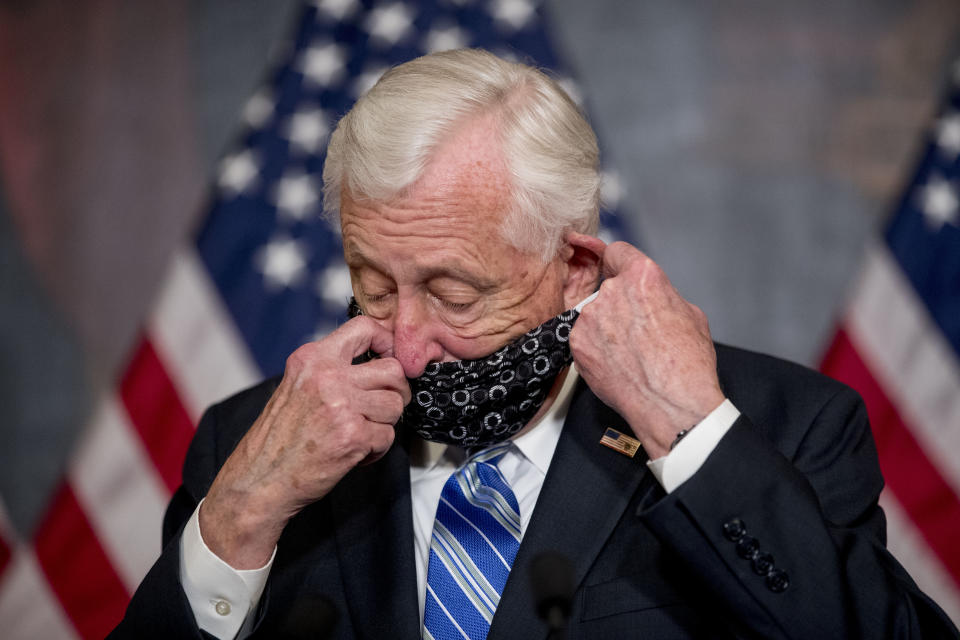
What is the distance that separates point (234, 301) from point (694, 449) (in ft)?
7.43

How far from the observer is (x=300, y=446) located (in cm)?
174

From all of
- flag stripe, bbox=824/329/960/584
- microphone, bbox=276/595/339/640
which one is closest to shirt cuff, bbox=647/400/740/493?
microphone, bbox=276/595/339/640

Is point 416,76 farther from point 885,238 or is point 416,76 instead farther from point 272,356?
point 885,238

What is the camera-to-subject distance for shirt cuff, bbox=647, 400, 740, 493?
1.60m

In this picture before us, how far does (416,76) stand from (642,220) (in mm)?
2019

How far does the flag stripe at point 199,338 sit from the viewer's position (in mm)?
3402

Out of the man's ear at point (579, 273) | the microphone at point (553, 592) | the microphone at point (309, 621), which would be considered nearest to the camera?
the microphone at point (553, 592)

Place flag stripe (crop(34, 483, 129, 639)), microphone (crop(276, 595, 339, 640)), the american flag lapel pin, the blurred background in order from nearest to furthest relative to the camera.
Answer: microphone (crop(276, 595, 339, 640)) < the american flag lapel pin < flag stripe (crop(34, 483, 129, 639)) < the blurred background

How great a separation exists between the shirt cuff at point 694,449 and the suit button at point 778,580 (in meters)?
0.21

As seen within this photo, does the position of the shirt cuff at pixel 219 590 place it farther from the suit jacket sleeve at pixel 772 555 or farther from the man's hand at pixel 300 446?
the suit jacket sleeve at pixel 772 555

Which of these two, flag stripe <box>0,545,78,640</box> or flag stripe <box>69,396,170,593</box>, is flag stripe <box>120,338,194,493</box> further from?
flag stripe <box>0,545,78,640</box>

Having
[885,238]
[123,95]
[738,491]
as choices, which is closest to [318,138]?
[123,95]

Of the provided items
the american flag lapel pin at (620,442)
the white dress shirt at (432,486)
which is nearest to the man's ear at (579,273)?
the white dress shirt at (432,486)

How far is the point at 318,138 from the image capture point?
11.5 ft
